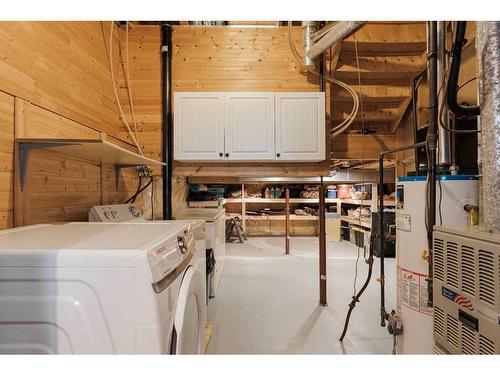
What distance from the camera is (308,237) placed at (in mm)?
6527

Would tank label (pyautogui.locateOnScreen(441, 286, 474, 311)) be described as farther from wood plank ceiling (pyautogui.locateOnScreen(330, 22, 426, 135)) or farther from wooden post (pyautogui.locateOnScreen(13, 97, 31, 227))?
wood plank ceiling (pyautogui.locateOnScreen(330, 22, 426, 135))

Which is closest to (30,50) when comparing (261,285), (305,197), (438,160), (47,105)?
(47,105)

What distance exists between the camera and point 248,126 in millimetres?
2539

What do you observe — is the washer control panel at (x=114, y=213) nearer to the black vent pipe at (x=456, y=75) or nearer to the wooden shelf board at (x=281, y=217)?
the black vent pipe at (x=456, y=75)

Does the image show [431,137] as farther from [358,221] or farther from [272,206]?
[272,206]

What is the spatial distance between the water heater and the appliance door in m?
1.22

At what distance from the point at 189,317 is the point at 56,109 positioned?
5.15 feet

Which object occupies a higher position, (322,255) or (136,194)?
(136,194)

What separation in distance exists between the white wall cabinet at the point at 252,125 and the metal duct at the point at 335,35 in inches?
14.9

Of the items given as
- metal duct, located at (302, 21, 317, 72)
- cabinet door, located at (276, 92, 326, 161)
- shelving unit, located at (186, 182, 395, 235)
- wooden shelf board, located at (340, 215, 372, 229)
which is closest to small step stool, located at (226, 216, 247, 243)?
shelving unit, located at (186, 182, 395, 235)

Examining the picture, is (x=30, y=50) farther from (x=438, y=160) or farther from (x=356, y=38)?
(x=356, y=38)

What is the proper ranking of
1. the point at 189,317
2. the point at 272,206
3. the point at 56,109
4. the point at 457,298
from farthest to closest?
the point at 272,206, the point at 56,109, the point at 189,317, the point at 457,298

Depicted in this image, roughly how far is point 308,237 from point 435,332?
5426 mm

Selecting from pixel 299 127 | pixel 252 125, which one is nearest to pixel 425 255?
pixel 299 127
